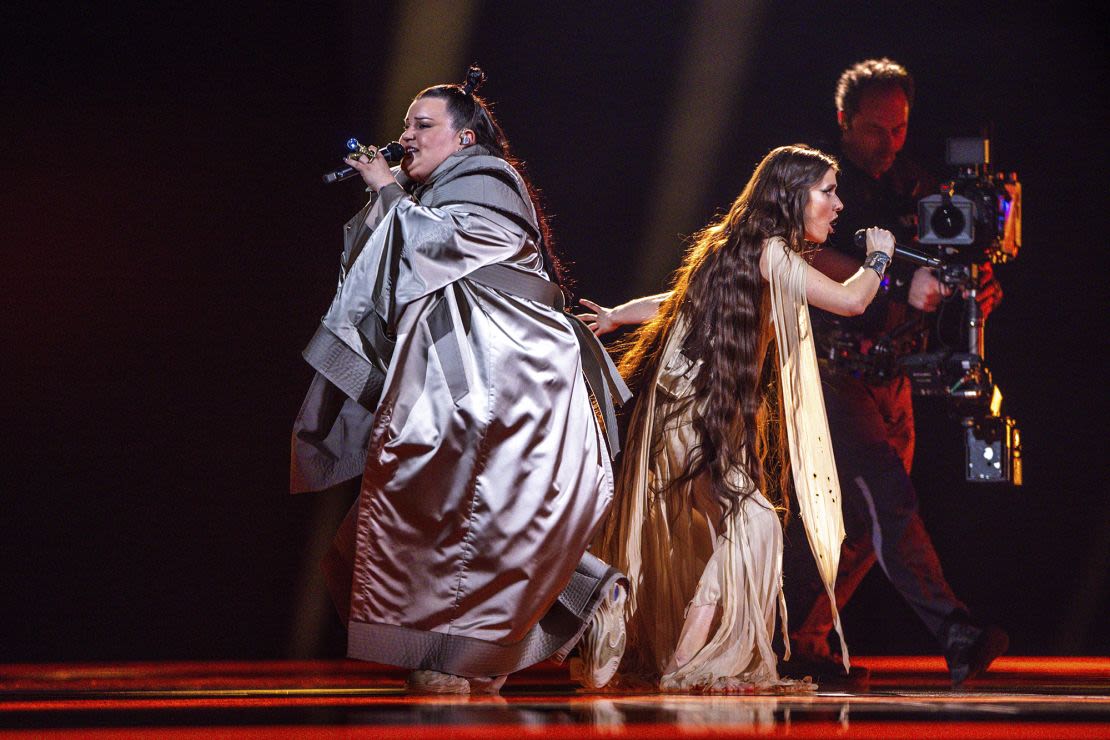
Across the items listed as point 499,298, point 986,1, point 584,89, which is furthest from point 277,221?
point 986,1

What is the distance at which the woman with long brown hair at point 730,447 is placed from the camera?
2855mm

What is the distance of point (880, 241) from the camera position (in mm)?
3123

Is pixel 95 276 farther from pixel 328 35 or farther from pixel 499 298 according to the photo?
pixel 499 298

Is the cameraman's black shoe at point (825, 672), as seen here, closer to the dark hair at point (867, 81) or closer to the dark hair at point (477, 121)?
the dark hair at point (477, 121)

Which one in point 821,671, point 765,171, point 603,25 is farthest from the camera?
point 603,25

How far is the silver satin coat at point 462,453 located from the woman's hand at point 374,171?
0.04 meters

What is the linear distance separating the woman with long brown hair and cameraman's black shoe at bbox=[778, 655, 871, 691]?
0.45 m

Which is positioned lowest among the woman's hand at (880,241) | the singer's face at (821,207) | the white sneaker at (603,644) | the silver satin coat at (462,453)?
the white sneaker at (603,644)

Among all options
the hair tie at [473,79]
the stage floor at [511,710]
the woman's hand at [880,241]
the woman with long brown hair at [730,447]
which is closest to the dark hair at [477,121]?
the hair tie at [473,79]

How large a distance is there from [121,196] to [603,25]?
183 centimetres

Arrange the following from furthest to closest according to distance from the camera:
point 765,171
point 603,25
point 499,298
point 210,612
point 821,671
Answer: point 603,25
point 210,612
point 821,671
point 765,171
point 499,298

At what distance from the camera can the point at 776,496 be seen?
450 centimetres

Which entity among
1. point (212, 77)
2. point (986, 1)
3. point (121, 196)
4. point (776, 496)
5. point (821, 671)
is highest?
point (986, 1)

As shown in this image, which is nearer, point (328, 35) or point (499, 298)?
point (499, 298)
